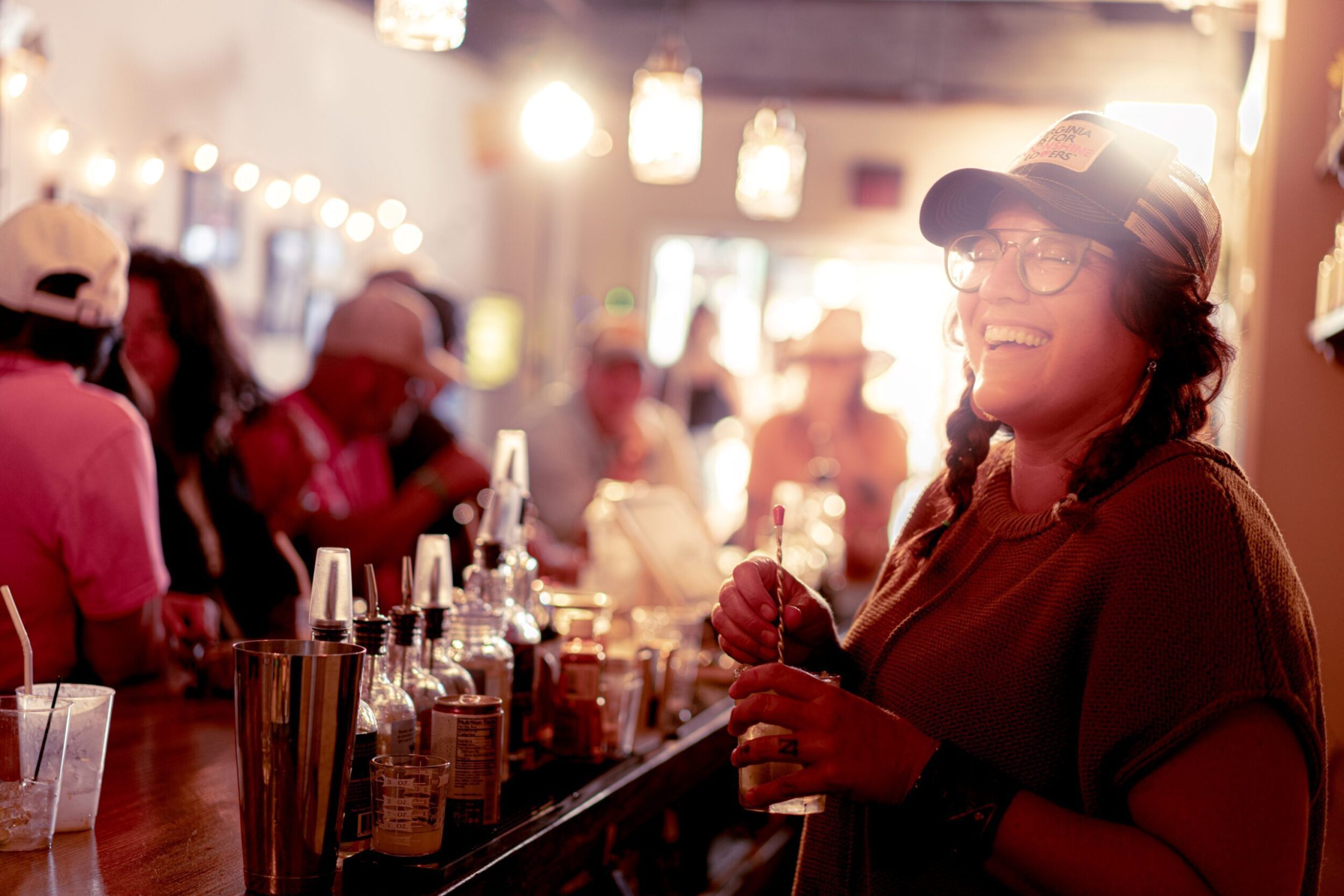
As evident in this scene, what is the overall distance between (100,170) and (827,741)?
4293mm

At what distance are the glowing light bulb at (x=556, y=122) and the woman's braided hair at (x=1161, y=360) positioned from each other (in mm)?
4166

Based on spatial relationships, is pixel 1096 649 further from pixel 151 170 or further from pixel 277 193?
pixel 277 193

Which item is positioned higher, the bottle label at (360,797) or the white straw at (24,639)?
the white straw at (24,639)

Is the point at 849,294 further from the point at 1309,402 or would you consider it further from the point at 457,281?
the point at 1309,402

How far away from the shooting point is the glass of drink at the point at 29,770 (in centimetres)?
137

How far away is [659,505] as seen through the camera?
314 centimetres

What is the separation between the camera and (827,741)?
118 centimetres

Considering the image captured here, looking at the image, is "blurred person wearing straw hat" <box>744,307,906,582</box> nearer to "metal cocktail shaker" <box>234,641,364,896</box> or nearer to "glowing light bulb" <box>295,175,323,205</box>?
"glowing light bulb" <box>295,175,323,205</box>

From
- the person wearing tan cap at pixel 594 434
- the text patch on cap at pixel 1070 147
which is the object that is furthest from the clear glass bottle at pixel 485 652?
the person wearing tan cap at pixel 594 434

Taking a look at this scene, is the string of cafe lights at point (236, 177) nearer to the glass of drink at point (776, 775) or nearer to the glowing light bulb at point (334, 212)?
the glowing light bulb at point (334, 212)

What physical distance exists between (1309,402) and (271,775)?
3130 millimetres

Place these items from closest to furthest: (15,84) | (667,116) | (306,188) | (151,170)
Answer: (15,84), (667,116), (151,170), (306,188)


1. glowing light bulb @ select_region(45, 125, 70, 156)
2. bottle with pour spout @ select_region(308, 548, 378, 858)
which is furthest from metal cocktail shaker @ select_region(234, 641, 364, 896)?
glowing light bulb @ select_region(45, 125, 70, 156)

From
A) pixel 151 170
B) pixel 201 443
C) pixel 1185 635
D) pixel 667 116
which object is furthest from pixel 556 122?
pixel 1185 635
